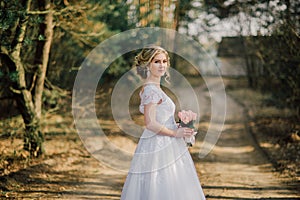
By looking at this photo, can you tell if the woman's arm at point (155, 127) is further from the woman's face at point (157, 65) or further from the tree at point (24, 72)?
the tree at point (24, 72)

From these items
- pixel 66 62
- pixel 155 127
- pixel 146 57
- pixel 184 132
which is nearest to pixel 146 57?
pixel 146 57

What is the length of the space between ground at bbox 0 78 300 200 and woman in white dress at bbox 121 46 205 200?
2213mm

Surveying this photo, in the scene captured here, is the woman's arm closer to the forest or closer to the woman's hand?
the woman's hand

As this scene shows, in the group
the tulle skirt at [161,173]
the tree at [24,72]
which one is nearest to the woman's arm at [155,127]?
the tulle skirt at [161,173]

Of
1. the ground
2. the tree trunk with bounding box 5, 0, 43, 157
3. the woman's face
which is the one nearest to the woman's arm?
the woman's face

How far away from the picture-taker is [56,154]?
312 inches

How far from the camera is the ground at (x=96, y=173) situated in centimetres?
582

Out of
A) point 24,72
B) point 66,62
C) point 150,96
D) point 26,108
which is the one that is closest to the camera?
point 150,96

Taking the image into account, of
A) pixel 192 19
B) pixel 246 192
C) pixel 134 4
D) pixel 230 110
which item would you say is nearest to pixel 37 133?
pixel 246 192

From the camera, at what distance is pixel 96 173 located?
280 inches

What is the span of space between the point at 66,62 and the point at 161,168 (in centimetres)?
788

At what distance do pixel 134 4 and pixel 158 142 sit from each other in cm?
936

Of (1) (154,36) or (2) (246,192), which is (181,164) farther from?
(1) (154,36)

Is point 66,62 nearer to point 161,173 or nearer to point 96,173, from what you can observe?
point 96,173
